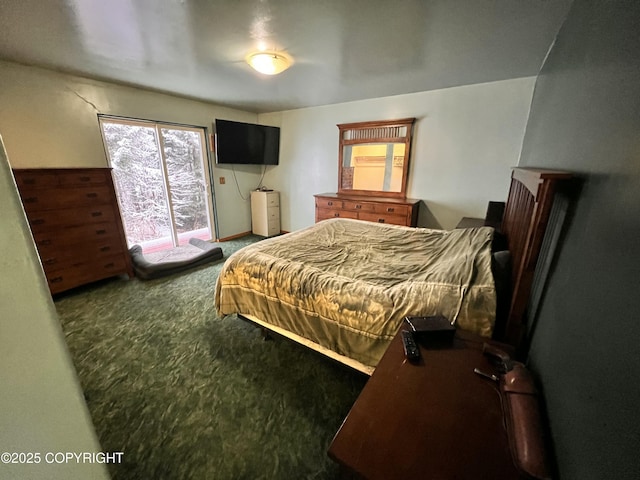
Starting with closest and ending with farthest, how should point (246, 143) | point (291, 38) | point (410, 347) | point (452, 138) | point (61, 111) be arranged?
point (410, 347)
point (291, 38)
point (61, 111)
point (452, 138)
point (246, 143)

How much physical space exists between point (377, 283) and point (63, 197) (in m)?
3.17

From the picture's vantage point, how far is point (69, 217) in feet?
8.67

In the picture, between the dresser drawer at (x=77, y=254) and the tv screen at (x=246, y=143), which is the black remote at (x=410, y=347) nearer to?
the dresser drawer at (x=77, y=254)

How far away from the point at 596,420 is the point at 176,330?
8.27 ft

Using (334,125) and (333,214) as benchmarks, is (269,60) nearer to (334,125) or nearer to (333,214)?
(334,125)

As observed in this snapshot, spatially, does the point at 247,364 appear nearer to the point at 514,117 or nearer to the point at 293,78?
the point at 293,78

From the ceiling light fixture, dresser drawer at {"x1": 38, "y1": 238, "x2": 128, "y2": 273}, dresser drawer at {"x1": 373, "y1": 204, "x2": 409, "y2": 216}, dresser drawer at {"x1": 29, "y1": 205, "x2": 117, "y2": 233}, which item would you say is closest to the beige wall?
dresser drawer at {"x1": 373, "y1": 204, "x2": 409, "y2": 216}

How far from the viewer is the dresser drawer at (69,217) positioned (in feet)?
8.12

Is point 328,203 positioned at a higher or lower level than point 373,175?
lower

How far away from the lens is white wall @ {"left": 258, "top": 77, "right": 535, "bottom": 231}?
2977 millimetres

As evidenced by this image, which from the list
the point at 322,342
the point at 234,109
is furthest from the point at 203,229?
the point at 322,342

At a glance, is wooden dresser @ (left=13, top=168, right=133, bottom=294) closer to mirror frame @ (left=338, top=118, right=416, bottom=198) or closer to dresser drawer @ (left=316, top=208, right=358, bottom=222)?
dresser drawer @ (left=316, top=208, right=358, bottom=222)

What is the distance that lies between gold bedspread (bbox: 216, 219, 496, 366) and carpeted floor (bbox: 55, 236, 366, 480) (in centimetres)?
30

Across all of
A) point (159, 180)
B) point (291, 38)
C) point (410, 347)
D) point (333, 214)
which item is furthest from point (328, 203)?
point (410, 347)
